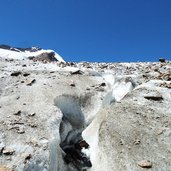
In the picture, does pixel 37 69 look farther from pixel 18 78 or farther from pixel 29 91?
pixel 29 91

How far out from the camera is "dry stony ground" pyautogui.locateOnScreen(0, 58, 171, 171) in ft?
26.6

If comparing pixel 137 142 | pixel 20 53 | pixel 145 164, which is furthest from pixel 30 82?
pixel 20 53

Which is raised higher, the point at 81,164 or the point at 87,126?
the point at 87,126

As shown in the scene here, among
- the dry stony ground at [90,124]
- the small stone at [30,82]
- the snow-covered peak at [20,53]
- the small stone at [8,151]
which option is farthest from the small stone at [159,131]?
the snow-covered peak at [20,53]

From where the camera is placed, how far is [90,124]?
33.5 ft

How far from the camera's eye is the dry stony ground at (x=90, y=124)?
26.6ft

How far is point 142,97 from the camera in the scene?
37.0 feet

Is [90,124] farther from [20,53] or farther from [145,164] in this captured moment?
[20,53]

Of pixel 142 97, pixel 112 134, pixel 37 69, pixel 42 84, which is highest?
pixel 37 69

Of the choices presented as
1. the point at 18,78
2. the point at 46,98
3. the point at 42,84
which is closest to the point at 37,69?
the point at 18,78

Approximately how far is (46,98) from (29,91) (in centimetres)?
101

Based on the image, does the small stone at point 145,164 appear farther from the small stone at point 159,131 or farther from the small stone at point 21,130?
the small stone at point 21,130

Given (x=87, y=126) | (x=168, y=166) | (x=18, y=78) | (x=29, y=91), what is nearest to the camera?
(x=168, y=166)

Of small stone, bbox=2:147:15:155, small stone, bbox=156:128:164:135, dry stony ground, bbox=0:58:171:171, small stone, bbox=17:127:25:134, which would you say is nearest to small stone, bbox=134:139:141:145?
dry stony ground, bbox=0:58:171:171
